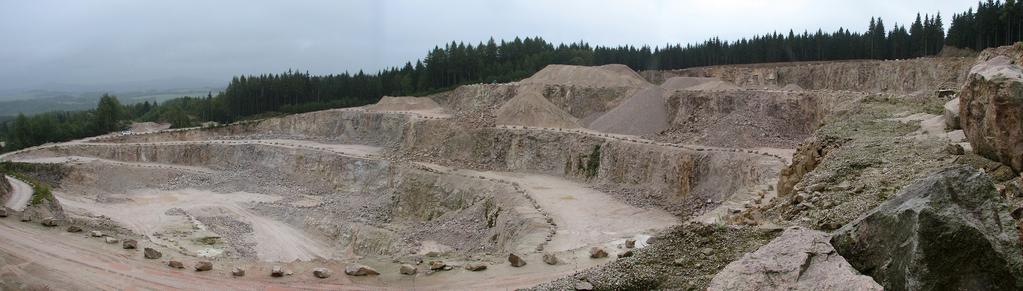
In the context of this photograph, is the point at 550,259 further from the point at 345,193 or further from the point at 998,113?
the point at 345,193

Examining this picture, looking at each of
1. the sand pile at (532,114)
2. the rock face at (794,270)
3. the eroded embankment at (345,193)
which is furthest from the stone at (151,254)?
the sand pile at (532,114)

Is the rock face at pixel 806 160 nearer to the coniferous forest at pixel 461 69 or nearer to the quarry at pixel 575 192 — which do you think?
the quarry at pixel 575 192

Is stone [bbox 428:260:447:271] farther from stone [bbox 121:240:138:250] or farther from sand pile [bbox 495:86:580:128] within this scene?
sand pile [bbox 495:86:580:128]

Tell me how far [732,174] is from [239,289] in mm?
22733

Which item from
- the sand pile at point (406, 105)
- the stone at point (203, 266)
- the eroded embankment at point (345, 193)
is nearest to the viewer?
the stone at point (203, 266)

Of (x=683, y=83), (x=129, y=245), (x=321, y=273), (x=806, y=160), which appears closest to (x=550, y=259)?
(x=321, y=273)

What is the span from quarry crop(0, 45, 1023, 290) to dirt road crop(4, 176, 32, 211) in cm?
57

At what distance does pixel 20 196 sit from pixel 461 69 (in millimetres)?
66788

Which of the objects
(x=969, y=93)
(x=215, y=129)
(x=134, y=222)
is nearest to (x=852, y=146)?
(x=969, y=93)

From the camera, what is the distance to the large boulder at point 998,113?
10.8 meters

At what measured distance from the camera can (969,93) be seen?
13.0m

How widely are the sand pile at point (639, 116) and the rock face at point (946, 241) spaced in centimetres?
4065

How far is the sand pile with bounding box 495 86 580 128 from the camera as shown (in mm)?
53691

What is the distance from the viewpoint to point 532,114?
54531 millimetres
